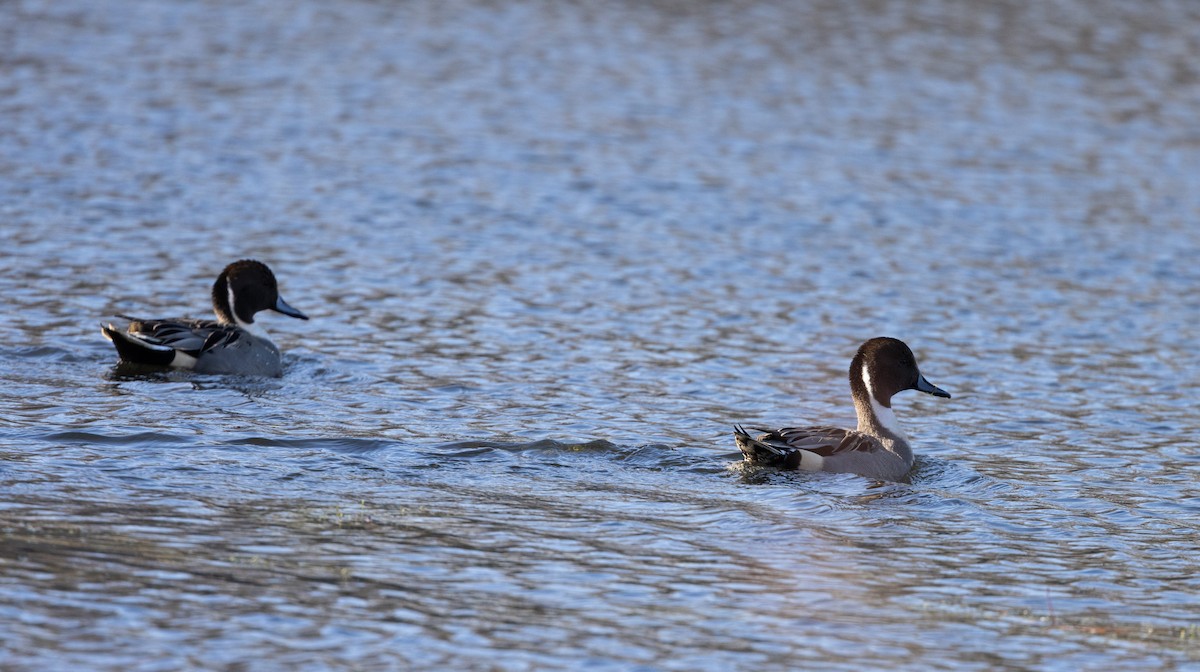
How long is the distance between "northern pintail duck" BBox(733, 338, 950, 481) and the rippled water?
250 mm

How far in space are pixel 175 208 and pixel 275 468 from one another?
10047 mm

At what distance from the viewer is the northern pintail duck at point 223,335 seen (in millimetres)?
13698

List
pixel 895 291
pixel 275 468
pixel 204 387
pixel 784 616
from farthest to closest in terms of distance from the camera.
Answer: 1. pixel 895 291
2. pixel 204 387
3. pixel 275 468
4. pixel 784 616

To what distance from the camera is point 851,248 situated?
792 inches

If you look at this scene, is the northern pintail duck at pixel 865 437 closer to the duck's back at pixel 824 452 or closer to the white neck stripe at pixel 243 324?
the duck's back at pixel 824 452

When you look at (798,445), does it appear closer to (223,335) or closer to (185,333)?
(223,335)

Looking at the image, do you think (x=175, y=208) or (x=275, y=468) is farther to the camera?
(x=175, y=208)

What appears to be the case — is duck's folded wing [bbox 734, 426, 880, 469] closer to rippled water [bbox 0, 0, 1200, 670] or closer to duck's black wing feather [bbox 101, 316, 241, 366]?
rippled water [bbox 0, 0, 1200, 670]

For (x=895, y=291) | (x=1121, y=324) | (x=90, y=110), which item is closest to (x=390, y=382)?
(x=895, y=291)

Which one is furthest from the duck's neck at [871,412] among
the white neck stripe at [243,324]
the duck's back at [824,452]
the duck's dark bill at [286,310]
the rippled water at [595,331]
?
the white neck stripe at [243,324]

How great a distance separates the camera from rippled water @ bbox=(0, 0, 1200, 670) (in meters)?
8.45

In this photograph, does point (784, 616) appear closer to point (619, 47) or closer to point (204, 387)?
point (204, 387)

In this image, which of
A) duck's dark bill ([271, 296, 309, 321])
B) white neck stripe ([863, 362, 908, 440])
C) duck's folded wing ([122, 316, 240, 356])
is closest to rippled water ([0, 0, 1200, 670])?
duck's folded wing ([122, 316, 240, 356])

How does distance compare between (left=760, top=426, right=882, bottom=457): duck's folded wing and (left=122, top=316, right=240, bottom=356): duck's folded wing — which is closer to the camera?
Answer: (left=760, top=426, right=882, bottom=457): duck's folded wing
